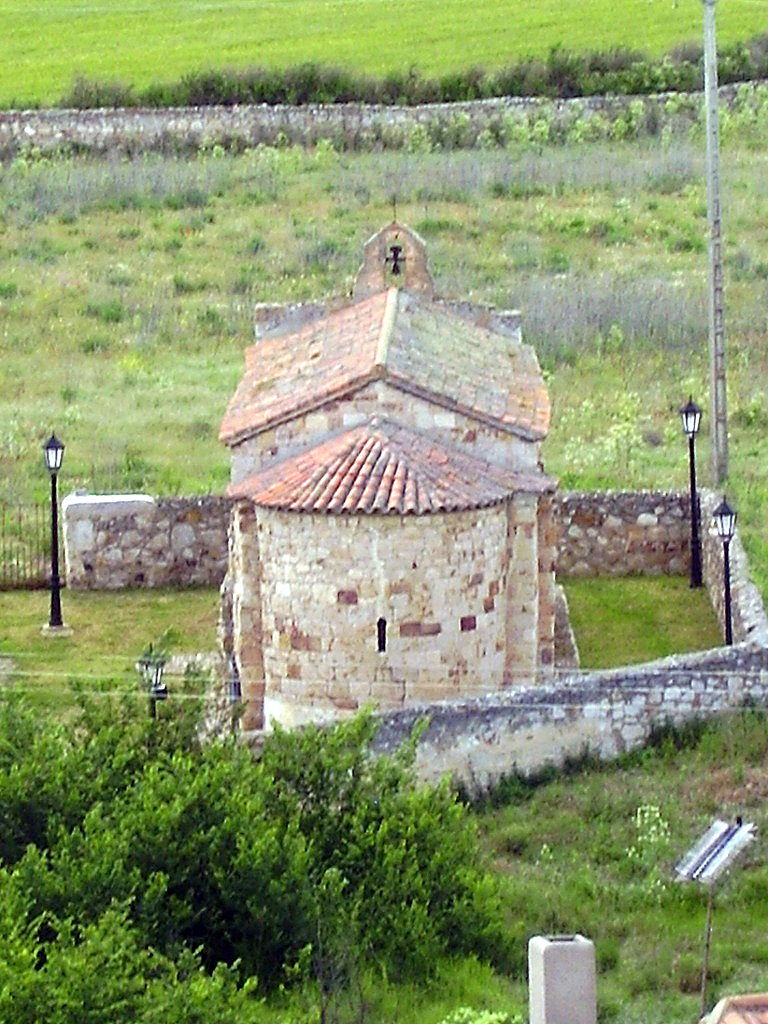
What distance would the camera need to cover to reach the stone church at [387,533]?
71.4ft

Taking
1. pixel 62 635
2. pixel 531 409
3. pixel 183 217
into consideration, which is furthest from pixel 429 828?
pixel 183 217

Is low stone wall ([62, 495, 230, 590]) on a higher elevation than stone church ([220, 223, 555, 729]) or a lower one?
lower

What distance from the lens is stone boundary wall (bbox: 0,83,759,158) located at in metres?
60.8

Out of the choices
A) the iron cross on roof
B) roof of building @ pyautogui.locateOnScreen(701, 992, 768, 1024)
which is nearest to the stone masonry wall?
the iron cross on roof

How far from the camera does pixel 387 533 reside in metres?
21.7

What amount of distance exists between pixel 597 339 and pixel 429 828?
75.4ft

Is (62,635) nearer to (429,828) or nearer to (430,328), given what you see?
(430,328)

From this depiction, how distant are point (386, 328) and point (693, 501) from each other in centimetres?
713

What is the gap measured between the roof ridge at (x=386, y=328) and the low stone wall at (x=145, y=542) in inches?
213

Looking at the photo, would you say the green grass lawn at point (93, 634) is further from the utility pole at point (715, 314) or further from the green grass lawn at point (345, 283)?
the utility pole at point (715, 314)

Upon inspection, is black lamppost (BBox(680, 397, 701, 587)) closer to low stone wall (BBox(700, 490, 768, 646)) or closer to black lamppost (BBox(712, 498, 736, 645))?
low stone wall (BBox(700, 490, 768, 646))

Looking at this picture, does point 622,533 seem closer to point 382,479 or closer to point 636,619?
point 636,619

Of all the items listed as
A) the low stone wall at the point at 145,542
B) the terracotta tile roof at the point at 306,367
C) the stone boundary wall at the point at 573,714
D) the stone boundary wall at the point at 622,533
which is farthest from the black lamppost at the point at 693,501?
the stone boundary wall at the point at 573,714

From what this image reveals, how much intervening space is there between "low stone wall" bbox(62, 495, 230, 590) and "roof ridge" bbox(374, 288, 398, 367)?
5411 millimetres
